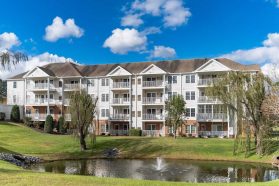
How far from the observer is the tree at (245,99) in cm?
4047

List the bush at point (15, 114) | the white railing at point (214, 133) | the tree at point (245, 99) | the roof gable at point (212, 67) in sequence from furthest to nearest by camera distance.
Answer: the bush at point (15, 114), the roof gable at point (212, 67), the white railing at point (214, 133), the tree at point (245, 99)

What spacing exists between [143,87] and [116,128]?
906 cm

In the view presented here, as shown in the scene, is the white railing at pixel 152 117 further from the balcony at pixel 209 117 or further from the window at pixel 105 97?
the window at pixel 105 97

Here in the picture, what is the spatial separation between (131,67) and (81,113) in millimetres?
24597

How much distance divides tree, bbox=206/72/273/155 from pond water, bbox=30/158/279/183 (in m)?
4.77

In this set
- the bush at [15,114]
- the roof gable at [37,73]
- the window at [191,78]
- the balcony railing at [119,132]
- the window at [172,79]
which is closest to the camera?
the window at [191,78]

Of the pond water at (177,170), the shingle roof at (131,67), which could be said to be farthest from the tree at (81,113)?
the shingle roof at (131,67)

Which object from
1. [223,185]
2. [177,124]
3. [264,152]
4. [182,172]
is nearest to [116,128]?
[177,124]

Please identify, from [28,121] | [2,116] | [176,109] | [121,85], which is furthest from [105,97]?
[2,116]

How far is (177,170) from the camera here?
33281mm

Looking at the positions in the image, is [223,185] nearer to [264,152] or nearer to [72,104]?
[264,152]

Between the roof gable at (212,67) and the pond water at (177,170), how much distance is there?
22.5m

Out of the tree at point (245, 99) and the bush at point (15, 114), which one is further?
the bush at point (15, 114)

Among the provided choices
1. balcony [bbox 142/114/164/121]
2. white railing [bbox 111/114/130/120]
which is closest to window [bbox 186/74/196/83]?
balcony [bbox 142/114/164/121]
